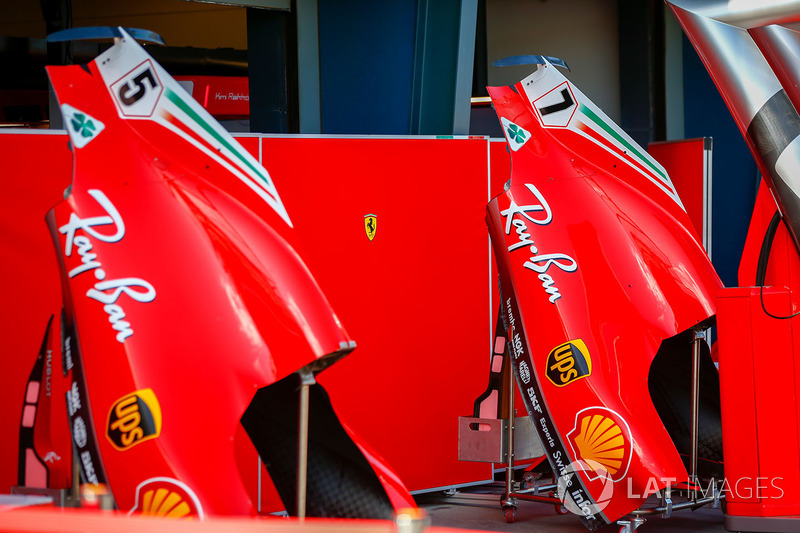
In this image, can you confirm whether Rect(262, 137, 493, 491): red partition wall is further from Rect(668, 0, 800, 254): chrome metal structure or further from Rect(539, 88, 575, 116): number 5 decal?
Rect(668, 0, 800, 254): chrome metal structure

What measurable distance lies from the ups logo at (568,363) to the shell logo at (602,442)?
0.15m

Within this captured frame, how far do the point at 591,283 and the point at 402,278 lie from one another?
4.07 ft

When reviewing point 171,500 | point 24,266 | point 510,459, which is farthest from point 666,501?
point 24,266

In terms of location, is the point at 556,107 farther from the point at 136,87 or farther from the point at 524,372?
the point at 136,87

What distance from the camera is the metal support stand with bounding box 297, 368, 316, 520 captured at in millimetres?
3000

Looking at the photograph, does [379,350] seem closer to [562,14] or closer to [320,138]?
[320,138]

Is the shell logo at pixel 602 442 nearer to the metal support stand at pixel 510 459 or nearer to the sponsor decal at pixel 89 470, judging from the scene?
the metal support stand at pixel 510 459

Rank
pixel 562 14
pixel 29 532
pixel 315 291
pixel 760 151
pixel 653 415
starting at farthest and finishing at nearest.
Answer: pixel 562 14, pixel 653 415, pixel 760 151, pixel 315 291, pixel 29 532

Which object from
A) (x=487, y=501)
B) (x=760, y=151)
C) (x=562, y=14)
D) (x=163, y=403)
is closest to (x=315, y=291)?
(x=163, y=403)

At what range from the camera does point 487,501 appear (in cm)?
545

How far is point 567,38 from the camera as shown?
9.17 metres

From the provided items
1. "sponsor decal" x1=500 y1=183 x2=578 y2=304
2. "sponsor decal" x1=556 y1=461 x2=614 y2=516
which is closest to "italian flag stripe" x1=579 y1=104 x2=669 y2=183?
"sponsor decal" x1=500 y1=183 x2=578 y2=304

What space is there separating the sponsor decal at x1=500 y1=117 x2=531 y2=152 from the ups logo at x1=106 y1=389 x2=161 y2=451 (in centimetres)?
230

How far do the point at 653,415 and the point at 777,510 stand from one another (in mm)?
596
